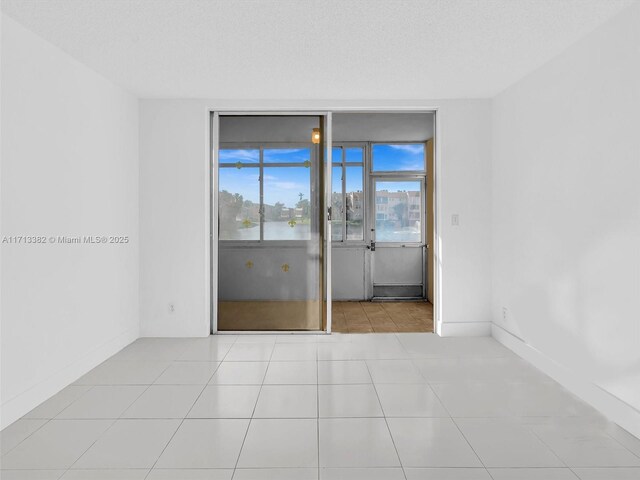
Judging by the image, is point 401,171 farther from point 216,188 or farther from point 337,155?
point 216,188

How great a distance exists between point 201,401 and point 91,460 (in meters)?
0.82

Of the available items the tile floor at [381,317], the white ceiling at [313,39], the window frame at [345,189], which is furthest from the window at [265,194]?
the window frame at [345,189]

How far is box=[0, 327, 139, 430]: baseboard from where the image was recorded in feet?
8.84

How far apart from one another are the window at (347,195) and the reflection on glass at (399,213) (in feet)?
1.03

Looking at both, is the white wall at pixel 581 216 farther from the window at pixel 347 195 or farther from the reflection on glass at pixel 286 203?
the window at pixel 347 195

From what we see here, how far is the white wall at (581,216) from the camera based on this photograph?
2619 millimetres

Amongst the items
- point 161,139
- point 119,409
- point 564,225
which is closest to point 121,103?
point 161,139

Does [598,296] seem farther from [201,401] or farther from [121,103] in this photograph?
[121,103]

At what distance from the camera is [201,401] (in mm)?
2984

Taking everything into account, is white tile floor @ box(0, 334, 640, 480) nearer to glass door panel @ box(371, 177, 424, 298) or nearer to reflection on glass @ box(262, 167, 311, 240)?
reflection on glass @ box(262, 167, 311, 240)

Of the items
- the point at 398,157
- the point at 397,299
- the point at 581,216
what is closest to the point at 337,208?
A: the point at 398,157

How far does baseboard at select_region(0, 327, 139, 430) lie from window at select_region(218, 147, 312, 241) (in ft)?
4.82

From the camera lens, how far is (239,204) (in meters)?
4.75

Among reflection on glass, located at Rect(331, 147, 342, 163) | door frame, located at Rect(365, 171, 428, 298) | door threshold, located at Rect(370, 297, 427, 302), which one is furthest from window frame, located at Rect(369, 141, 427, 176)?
door threshold, located at Rect(370, 297, 427, 302)
